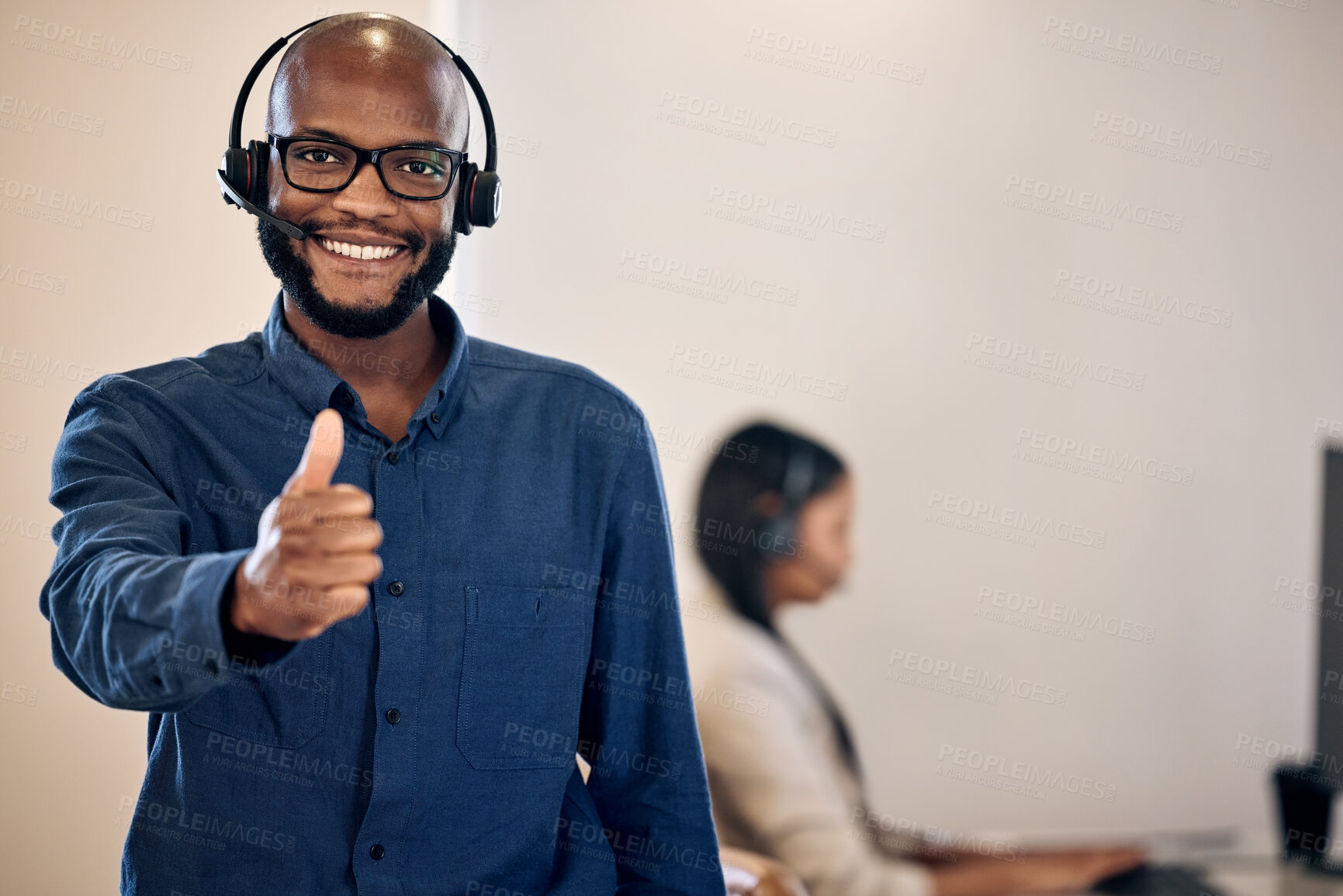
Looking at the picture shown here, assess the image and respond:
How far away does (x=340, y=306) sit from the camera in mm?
1139

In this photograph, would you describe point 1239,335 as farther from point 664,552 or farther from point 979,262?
point 664,552

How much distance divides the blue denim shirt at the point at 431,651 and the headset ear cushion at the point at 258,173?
0.12 meters

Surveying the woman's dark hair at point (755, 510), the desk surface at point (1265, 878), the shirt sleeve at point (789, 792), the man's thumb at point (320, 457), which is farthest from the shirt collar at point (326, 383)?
the desk surface at point (1265, 878)

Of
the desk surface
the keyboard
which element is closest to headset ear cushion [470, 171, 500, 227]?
the keyboard

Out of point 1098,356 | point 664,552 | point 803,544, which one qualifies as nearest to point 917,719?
point 803,544

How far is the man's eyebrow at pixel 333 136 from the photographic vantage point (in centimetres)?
113

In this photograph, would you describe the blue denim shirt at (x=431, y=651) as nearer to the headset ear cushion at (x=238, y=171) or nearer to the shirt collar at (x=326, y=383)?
the shirt collar at (x=326, y=383)

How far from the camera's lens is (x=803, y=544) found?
2.60 meters

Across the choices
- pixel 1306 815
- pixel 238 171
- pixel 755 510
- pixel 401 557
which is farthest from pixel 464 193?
pixel 1306 815

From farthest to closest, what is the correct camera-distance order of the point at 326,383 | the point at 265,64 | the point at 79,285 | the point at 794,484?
1. the point at 794,484
2. the point at 79,285
3. the point at 265,64
4. the point at 326,383

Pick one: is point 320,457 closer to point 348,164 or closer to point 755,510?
point 348,164

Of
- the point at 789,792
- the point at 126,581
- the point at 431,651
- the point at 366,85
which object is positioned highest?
the point at 366,85

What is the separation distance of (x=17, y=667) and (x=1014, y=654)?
7.53 feet

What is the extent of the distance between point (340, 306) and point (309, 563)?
1.75ft
